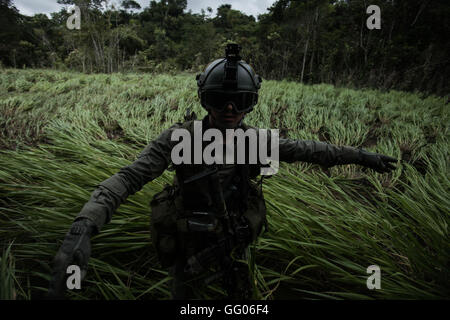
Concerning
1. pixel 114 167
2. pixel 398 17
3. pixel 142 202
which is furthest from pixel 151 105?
pixel 398 17

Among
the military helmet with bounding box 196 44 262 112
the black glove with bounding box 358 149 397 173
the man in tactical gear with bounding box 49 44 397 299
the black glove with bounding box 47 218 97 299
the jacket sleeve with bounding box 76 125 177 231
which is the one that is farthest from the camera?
the black glove with bounding box 358 149 397 173

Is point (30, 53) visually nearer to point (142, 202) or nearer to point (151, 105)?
point (151, 105)

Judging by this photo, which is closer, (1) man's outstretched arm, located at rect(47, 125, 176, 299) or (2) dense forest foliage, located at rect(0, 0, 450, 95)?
(1) man's outstretched arm, located at rect(47, 125, 176, 299)

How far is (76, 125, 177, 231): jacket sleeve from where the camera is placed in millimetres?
769

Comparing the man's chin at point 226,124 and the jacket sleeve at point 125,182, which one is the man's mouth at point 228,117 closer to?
the man's chin at point 226,124

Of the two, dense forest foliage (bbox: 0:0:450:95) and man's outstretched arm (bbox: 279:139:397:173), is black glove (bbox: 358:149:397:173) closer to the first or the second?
man's outstretched arm (bbox: 279:139:397:173)

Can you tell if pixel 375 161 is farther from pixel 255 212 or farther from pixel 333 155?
pixel 255 212

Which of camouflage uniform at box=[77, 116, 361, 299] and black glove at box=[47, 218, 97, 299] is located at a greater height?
camouflage uniform at box=[77, 116, 361, 299]

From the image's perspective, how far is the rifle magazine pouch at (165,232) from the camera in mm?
955

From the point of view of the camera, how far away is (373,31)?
8.37 metres

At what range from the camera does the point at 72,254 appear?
0.67 meters

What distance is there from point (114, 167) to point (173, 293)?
133 cm

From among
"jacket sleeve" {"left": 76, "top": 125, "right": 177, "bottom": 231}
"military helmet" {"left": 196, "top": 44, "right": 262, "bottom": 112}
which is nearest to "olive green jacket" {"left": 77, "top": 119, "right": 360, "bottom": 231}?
"jacket sleeve" {"left": 76, "top": 125, "right": 177, "bottom": 231}

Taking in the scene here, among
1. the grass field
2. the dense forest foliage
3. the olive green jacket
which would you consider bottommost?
the grass field
